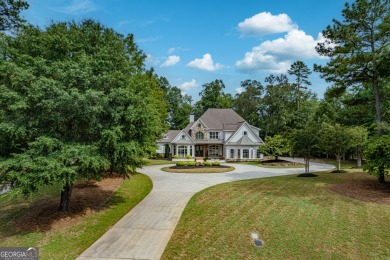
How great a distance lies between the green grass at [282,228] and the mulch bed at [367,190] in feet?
2.81

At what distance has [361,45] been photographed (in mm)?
14734

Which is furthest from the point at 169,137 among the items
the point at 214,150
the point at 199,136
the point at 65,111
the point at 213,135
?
the point at 65,111

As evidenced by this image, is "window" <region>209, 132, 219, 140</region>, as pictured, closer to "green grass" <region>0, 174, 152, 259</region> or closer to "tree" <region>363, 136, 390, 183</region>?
"tree" <region>363, 136, 390, 183</region>

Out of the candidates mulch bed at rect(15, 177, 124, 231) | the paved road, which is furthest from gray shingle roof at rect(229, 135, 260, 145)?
mulch bed at rect(15, 177, 124, 231)

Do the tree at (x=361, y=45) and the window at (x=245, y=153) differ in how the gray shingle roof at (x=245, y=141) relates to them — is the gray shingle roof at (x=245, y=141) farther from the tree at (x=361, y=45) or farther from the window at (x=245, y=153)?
the tree at (x=361, y=45)

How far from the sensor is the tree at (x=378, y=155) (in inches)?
493

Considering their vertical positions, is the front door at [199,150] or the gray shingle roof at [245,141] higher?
the gray shingle roof at [245,141]

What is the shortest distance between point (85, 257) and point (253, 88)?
172 feet

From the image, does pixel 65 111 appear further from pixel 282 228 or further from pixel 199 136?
pixel 199 136

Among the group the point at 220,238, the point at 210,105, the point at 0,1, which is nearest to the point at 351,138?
the point at 220,238

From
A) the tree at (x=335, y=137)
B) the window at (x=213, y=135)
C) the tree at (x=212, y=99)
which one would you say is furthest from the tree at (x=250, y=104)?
the tree at (x=335, y=137)

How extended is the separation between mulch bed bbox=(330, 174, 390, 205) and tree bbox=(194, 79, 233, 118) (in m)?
44.9

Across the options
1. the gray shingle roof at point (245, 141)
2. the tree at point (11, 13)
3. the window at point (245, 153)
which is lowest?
the window at point (245, 153)

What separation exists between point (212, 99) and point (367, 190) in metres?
48.4
